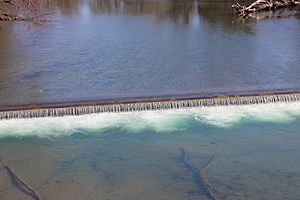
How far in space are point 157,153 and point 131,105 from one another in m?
1.23

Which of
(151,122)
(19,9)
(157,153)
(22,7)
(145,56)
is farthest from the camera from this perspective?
(145,56)

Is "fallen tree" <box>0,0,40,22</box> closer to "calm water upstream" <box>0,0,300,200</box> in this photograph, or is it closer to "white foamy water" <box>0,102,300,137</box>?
"calm water upstream" <box>0,0,300,200</box>

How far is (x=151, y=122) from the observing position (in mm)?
6383

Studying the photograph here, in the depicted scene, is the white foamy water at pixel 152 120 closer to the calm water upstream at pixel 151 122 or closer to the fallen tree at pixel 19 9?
the calm water upstream at pixel 151 122

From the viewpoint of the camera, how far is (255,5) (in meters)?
16.7

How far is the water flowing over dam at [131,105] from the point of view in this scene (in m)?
6.47

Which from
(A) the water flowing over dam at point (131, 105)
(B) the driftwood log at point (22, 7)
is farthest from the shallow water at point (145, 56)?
(B) the driftwood log at point (22, 7)

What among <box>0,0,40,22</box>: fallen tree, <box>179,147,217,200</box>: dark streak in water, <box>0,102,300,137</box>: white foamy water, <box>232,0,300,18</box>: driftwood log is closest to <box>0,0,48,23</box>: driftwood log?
<box>0,0,40,22</box>: fallen tree

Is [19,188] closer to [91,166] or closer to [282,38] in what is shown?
[91,166]

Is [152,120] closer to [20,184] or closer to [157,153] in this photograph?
[157,153]

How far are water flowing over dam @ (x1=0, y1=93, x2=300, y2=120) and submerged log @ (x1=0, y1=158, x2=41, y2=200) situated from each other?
125cm

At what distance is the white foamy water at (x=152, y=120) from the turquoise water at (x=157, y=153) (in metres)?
0.01

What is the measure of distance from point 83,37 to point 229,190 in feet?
25.3

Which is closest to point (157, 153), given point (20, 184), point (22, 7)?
point (20, 184)
